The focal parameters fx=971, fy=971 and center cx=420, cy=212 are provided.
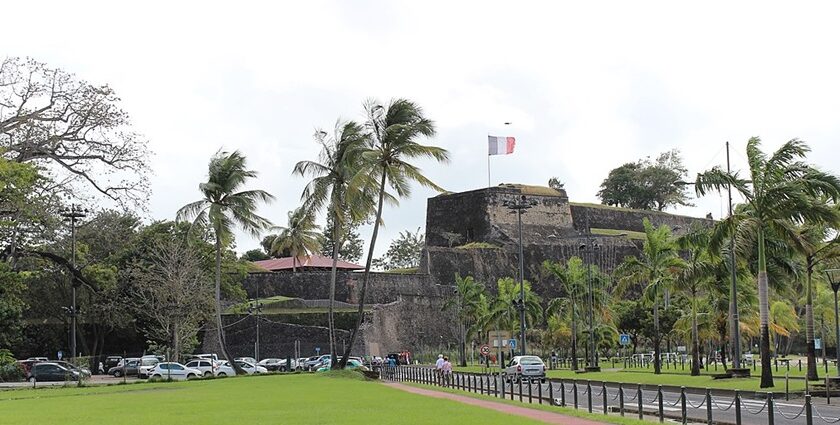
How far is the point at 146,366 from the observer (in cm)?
5122

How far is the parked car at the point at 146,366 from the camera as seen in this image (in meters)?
49.4

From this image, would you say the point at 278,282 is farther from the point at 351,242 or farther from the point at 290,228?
the point at 351,242

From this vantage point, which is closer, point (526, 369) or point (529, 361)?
point (526, 369)

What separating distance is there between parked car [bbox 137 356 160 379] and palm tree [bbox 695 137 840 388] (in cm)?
3151

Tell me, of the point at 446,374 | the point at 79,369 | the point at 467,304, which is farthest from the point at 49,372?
the point at 467,304

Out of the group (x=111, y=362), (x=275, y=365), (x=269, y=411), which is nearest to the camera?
(x=269, y=411)

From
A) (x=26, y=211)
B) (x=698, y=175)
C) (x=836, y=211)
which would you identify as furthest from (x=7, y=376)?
(x=836, y=211)

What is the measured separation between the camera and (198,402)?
22.4 m

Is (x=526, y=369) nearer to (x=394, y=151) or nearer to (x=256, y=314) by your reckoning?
(x=394, y=151)

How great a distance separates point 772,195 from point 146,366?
116ft

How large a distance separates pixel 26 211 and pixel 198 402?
15987mm

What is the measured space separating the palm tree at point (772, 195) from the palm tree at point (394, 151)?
1284 centimetres

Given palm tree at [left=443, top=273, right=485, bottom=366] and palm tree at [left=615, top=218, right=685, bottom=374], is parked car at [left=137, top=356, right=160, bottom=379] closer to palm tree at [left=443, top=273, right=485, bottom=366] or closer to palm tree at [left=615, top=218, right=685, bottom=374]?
palm tree at [left=443, top=273, right=485, bottom=366]

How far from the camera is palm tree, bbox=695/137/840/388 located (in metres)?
26.4
